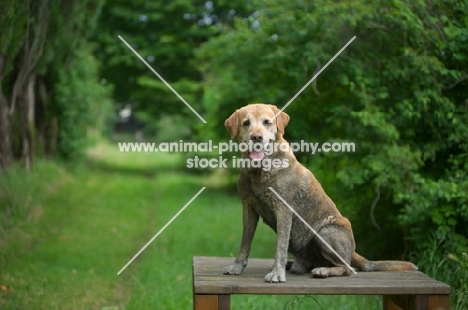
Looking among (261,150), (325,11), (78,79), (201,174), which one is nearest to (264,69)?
(325,11)

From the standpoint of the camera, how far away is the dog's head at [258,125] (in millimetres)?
4358

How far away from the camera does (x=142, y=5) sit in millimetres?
22656

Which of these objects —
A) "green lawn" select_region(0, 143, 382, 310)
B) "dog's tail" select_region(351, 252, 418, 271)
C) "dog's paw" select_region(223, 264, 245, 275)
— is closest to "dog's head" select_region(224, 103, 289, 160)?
"dog's paw" select_region(223, 264, 245, 275)

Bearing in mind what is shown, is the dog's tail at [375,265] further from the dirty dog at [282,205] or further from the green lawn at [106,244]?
the green lawn at [106,244]

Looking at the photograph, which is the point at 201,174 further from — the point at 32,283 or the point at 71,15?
the point at 32,283

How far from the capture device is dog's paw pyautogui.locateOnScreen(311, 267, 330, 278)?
475 centimetres

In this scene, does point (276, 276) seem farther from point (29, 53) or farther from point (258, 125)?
point (29, 53)

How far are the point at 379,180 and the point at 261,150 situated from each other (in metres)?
3.15

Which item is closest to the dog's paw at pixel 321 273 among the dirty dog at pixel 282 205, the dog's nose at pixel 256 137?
the dirty dog at pixel 282 205

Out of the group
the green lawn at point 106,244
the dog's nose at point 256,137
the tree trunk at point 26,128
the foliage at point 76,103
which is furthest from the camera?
the foliage at point 76,103

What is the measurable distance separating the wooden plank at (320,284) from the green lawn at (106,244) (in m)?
0.86

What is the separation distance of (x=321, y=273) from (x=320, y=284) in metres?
0.32

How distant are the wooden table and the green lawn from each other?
864mm

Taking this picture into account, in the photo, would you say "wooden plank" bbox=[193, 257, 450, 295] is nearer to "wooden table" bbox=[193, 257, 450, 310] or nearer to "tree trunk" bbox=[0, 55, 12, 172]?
"wooden table" bbox=[193, 257, 450, 310]
